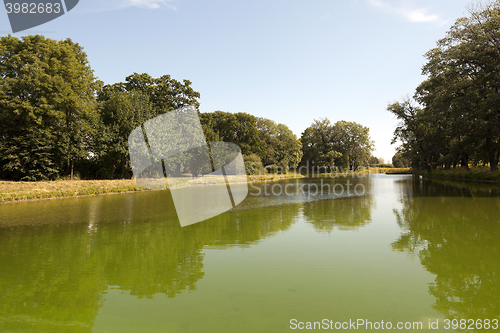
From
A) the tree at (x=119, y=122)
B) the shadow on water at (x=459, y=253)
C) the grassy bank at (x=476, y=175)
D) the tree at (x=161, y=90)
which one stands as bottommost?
the shadow on water at (x=459, y=253)

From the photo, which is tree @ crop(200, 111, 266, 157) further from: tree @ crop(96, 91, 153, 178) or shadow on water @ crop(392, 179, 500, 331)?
shadow on water @ crop(392, 179, 500, 331)

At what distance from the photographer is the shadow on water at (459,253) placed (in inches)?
162

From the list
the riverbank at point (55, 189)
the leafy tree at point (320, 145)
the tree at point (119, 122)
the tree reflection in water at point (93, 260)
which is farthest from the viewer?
the leafy tree at point (320, 145)

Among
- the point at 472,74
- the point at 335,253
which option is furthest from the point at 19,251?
the point at 472,74

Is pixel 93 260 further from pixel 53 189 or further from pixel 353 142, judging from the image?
pixel 353 142

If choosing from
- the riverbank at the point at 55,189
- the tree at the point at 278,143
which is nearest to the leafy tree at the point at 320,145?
the tree at the point at 278,143

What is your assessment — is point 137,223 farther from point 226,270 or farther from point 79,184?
point 79,184

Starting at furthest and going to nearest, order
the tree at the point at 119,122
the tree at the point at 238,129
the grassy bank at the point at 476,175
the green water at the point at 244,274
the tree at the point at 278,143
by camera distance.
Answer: the tree at the point at 278,143 → the tree at the point at 238,129 → the tree at the point at 119,122 → the grassy bank at the point at 476,175 → the green water at the point at 244,274

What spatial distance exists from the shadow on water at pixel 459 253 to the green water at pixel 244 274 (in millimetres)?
27

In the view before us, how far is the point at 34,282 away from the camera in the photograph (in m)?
5.21

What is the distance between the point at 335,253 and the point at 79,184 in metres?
22.3

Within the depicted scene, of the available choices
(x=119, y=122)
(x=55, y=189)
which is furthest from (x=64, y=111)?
(x=55, y=189)

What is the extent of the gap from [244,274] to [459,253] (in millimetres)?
4903

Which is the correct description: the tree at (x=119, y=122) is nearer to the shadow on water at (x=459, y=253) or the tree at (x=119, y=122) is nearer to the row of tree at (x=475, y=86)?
the shadow on water at (x=459, y=253)
